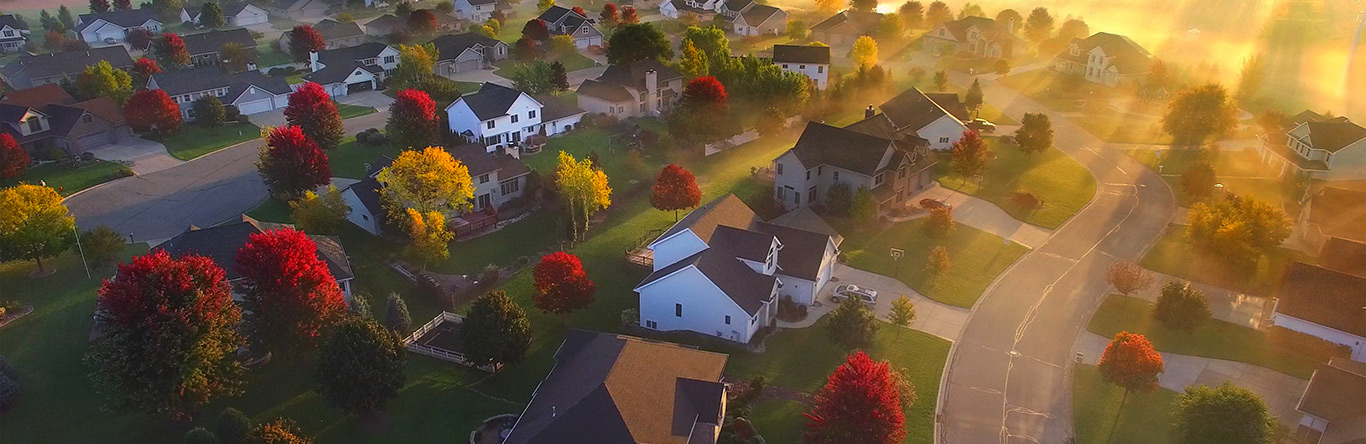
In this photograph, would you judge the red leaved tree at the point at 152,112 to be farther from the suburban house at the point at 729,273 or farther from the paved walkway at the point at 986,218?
the paved walkway at the point at 986,218

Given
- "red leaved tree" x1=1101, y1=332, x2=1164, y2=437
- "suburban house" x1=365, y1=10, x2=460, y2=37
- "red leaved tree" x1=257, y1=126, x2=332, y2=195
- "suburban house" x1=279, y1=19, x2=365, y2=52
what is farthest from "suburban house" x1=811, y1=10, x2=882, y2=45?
"red leaved tree" x1=1101, y1=332, x2=1164, y2=437

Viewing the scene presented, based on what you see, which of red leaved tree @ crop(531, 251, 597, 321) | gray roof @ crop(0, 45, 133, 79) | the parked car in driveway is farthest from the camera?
gray roof @ crop(0, 45, 133, 79)

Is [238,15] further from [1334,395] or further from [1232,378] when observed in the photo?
[1334,395]

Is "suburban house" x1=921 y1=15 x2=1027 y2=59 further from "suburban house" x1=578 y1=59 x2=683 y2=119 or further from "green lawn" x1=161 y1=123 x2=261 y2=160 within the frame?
"green lawn" x1=161 y1=123 x2=261 y2=160

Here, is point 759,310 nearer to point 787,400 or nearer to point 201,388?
point 787,400

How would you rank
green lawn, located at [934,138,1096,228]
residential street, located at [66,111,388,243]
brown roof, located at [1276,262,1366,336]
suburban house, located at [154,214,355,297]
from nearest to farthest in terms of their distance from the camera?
brown roof, located at [1276,262,1366,336], suburban house, located at [154,214,355,297], residential street, located at [66,111,388,243], green lawn, located at [934,138,1096,228]

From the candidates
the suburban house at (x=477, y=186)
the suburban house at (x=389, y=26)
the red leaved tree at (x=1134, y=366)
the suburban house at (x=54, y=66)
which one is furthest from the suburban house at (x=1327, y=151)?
the suburban house at (x=54, y=66)
